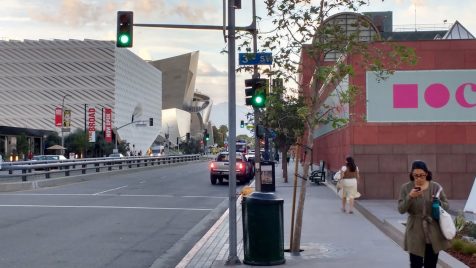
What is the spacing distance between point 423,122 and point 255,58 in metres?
11.1

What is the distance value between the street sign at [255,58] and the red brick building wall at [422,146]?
9770 millimetres

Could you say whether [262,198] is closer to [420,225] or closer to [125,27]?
[420,225]

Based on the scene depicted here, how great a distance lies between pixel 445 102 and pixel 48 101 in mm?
110087

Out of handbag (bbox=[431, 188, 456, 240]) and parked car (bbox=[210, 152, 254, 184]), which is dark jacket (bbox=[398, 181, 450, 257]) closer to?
handbag (bbox=[431, 188, 456, 240])

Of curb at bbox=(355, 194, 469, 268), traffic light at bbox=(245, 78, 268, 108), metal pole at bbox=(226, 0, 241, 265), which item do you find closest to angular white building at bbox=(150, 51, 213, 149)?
curb at bbox=(355, 194, 469, 268)

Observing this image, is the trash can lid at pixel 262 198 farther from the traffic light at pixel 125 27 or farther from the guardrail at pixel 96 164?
the guardrail at pixel 96 164

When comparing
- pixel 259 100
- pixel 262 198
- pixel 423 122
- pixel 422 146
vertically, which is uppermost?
pixel 259 100

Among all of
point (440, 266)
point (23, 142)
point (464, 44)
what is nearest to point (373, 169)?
point (464, 44)

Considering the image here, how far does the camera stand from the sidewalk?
9.43m

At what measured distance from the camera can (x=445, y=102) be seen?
66.8 ft

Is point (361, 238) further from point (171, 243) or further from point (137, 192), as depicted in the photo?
point (137, 192)

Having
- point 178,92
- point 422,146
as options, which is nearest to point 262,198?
point 422,146

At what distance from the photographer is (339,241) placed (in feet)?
38.3

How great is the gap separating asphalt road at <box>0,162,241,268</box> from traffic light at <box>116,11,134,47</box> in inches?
167
